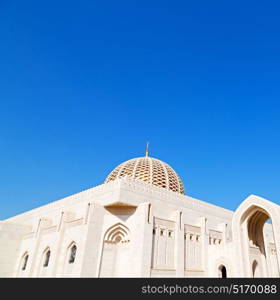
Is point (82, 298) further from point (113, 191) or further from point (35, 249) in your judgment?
point (35, 249)

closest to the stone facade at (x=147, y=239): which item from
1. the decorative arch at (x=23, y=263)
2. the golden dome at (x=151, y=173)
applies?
the decorative arch at (x=23, y=263)

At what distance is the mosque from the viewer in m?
14.1

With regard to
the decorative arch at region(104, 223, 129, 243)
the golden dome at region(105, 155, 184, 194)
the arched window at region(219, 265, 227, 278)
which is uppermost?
the golden dome at region(105, 155, 184, 194)

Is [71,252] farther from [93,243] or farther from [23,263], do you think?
[23,263]

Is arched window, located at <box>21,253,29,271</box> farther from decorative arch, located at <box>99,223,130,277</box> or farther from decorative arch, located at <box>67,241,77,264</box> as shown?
Result: decorative arch, located at <box>99,223,130,277</box>

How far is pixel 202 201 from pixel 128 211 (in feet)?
22.5

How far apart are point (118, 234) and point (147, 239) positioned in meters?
2.09

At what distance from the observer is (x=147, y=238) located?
14445mm

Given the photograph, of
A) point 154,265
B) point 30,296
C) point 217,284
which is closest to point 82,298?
point 30,296

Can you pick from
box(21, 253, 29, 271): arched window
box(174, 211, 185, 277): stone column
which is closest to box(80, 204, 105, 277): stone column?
box(174, 211, 185, 277): stone column

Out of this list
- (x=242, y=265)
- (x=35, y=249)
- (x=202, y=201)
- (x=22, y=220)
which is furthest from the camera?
(x=22, y=220)

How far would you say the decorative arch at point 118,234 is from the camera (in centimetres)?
1529

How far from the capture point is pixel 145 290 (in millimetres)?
8406

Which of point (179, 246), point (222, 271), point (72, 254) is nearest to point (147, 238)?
point (179, 246)
